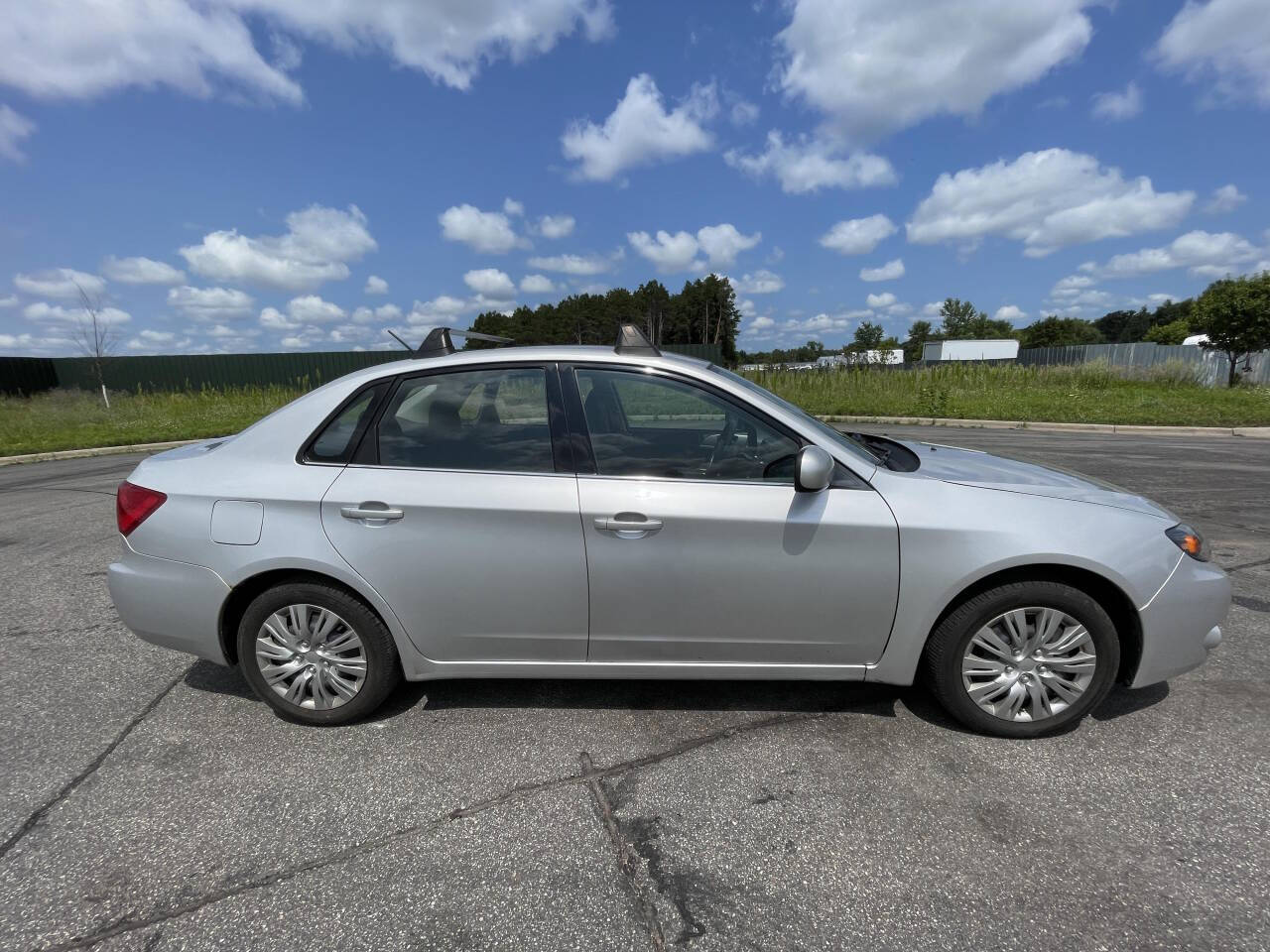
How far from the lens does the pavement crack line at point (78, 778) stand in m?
2.27

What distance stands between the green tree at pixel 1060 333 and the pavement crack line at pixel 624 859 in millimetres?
113609

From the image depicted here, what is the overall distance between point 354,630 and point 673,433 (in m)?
1.63

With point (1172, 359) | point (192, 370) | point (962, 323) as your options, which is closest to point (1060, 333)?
point (962, 323)

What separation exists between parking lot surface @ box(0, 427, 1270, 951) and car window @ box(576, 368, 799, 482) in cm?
116

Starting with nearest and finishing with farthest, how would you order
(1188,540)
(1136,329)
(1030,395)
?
(1188,540)
(1030,395)
(1136,329)

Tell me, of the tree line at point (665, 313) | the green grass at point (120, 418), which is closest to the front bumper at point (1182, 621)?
the green grass at point (120, 418)

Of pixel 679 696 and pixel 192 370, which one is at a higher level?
pixel 192 370

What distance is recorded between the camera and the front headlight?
2.67 metres

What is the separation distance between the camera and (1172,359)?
2595cm

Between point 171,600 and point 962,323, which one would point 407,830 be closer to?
Answer: point 171,600

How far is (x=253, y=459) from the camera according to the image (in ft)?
9.41

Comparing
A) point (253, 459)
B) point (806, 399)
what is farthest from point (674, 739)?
point (806, 399)

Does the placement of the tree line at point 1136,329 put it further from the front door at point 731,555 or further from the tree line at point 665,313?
the front door at point 731,555

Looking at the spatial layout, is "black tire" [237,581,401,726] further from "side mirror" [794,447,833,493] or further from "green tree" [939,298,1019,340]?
"green tree" [939,298,1019,340]
